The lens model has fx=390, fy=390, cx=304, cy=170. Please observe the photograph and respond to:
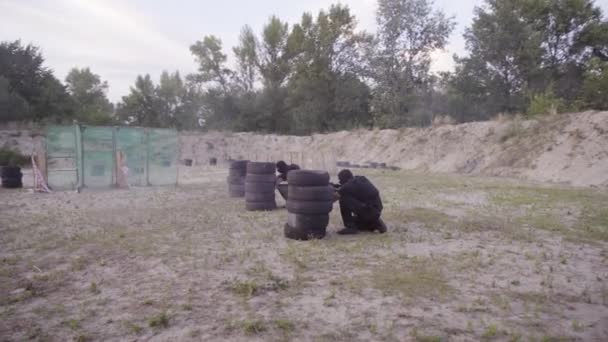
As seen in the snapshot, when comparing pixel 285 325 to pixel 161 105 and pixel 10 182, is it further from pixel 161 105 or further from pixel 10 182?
pixel 161 105

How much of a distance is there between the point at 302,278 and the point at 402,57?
36718 mm

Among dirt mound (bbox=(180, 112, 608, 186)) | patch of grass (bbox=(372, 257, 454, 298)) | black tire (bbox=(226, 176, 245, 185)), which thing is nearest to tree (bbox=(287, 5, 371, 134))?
dirt mound (bbox=(180, 112, 608, 186))

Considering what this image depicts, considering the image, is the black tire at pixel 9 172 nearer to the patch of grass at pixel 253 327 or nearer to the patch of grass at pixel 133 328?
the patch of grass at pixel 133 328

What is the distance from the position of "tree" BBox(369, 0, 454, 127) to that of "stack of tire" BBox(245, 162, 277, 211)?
28556 mm

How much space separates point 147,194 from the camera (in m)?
14.6

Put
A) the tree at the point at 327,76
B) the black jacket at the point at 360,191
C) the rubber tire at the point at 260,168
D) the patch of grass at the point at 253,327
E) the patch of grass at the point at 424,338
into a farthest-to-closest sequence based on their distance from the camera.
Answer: the tree at the point at 327,76 < the rubber tire at the point at 260,168 < the black jacket at the point at 360,191 < the patch of grass at the point at 253,327 < the patch of grass at the point at 424,338

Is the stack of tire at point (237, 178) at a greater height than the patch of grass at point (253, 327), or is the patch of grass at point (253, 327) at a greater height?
the stack of tire at point (237, 178)

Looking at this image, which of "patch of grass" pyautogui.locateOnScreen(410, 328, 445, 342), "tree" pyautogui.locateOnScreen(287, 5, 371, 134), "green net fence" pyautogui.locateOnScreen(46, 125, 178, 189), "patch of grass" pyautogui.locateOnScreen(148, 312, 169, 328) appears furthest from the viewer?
"tree" pyautogui.locateOnScreen(287, 5, 371, 134)

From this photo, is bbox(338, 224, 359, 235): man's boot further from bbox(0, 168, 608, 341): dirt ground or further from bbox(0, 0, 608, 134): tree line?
bbox(0, 0, 608, 134): tree line

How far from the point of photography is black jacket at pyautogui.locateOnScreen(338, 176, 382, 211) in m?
7.68

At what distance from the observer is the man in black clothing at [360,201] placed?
7711mm

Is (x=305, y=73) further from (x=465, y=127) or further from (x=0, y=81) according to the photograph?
(x=0, y=81)

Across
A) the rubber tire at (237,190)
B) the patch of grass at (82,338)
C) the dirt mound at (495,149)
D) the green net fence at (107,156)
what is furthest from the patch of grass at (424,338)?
the dirt mound at (495,149)

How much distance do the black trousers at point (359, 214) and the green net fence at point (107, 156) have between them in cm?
1145
